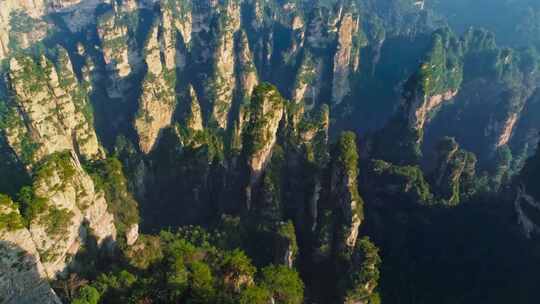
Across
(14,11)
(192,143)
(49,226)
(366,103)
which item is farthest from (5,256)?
(14,11)

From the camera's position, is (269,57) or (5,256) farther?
(269,57)

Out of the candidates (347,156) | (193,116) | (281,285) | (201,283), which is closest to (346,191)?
(347,156)

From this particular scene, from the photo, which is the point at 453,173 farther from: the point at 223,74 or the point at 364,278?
the point at 223,74

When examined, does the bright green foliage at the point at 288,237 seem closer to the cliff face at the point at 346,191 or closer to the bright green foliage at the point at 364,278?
the cliff face at the point at 346,191

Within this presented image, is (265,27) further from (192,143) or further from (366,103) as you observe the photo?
(192,143)

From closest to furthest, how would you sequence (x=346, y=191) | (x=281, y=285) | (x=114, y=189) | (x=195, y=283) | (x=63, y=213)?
(x=195, y=283)
(x=63, y=213)
(x=281, y=285)
(x=346, y=191)
(x=114, y=189)
